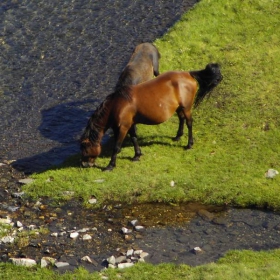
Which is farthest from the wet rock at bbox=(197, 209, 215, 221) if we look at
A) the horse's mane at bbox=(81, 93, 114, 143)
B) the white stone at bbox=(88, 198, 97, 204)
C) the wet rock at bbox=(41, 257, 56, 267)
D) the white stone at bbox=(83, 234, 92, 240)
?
the wet rock at bbox=(41, 257, 56, 267)

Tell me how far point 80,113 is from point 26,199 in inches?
142

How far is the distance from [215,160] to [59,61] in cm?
617

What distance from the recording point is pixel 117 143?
12.4 meters

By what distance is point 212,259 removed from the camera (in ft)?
32.7

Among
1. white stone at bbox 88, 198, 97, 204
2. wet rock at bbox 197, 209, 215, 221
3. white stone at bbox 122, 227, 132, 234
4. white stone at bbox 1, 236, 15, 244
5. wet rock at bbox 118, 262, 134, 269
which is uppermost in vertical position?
wet rock at bbox 118, 262, 134, 269

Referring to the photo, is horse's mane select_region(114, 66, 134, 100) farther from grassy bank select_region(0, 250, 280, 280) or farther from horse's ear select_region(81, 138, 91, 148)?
grassy bank select_region(0, 250, 280, 280)

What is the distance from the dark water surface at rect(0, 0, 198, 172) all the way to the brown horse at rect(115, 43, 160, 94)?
4.67ft

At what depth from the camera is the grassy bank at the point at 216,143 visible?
38.3 feet

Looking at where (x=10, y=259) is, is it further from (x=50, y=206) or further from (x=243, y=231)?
(x=243, y=231)

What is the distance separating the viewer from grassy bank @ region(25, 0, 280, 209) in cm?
1169

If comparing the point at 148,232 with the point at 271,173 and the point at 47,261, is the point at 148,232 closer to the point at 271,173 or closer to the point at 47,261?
the point at 47,261

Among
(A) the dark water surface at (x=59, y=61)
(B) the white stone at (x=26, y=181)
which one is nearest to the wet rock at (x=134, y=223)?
(B) the white stone at (x=26, y=181)

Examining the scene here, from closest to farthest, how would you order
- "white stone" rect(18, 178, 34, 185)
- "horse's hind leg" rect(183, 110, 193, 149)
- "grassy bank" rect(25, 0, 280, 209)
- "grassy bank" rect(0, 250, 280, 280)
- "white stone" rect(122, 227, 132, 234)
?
"grassy bank" rect(0, 250, 280, 280) < "white stone" rect(122, 227, 132, 234) < "grassy bank" rect(25, 0, 280, 209) < "white stone" rect(18, 178, 34, 185) < "horse's hind leg" rect(183, 110, 193, 149)

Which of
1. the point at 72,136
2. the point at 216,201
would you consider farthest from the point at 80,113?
the point at 216,201
